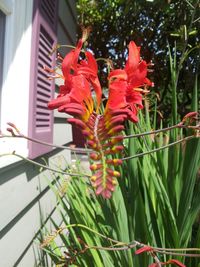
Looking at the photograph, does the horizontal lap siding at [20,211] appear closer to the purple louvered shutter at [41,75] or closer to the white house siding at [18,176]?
the white house siding at [18,176]

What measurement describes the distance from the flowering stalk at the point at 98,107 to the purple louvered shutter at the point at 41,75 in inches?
60.4

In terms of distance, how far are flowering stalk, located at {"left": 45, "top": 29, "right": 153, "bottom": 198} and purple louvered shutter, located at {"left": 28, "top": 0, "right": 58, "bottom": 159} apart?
1535mm

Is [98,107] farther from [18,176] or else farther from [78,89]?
[18,176]

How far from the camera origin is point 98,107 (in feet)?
2.12

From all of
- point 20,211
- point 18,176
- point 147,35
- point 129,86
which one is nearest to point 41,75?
point 18,176

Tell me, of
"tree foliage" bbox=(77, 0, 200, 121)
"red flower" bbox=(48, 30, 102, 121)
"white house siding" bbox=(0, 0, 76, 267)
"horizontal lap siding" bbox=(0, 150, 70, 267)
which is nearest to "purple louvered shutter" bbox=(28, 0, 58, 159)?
"white house siding" bbox=(0, 0, 76, 267)

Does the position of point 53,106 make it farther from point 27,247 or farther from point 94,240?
point 27,247

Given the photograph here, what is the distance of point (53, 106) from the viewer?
2.17 feet

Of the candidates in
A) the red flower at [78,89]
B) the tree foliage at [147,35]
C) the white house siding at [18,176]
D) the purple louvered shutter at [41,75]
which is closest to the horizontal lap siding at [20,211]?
the white house siding at [18,176]

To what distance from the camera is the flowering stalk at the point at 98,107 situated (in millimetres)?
533

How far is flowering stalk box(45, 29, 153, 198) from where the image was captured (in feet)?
1.75

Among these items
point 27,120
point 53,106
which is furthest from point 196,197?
point 53,106

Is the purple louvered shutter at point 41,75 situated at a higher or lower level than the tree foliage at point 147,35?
lower

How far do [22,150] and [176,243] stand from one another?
891mm
